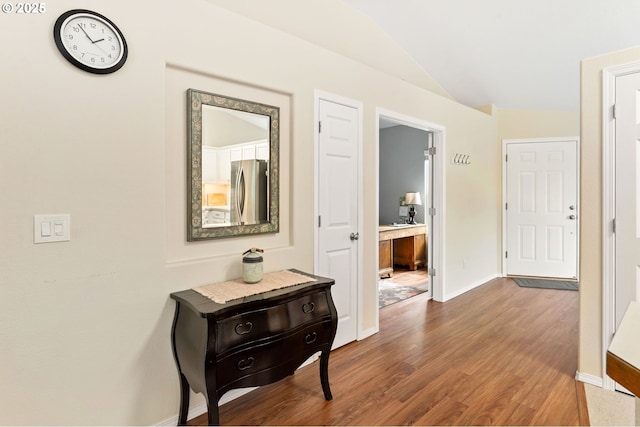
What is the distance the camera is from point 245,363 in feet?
5.91

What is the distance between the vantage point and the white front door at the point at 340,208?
2.82m

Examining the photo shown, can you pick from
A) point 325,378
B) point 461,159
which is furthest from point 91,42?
point 461,159

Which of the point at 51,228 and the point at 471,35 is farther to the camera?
the point at 471,35

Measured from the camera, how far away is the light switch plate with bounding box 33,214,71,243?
159 centimetres

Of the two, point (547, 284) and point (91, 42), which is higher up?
point (91, 42)

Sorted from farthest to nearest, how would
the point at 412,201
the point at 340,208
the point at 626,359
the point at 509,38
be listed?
the point at 412,201 → the point at 509,38 → the point at 340,208 → the point at 626,359

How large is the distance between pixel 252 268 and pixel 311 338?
53 cm

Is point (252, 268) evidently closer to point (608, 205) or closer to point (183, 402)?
point (183, 402)

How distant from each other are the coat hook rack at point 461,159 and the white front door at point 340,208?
1.83 m

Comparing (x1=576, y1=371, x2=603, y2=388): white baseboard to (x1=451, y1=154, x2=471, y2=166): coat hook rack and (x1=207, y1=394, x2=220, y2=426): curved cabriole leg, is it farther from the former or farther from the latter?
(x1=451, y1=154, x2=471, y2=166): coat hook rack

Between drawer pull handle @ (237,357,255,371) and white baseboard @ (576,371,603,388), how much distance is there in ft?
7.17

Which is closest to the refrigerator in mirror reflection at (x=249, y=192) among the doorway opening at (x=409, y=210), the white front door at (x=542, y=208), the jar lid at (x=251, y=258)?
the jar lid at (x=251, y=258)

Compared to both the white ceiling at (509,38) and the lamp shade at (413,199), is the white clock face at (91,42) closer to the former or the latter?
the white ceiling at (509,38)

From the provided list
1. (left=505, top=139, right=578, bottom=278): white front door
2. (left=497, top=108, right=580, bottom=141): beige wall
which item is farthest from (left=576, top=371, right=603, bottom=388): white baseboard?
(left=497, top=108, right=580, bottom=141): beige wall
